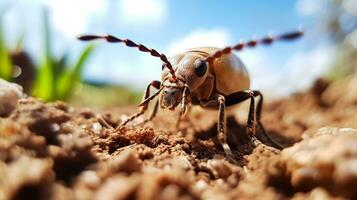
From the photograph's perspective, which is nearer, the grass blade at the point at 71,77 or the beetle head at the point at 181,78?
the beetle head at the point at 181,78

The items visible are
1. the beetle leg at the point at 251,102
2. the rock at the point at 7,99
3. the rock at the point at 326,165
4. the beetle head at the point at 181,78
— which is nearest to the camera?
the rock at the point at 326,165

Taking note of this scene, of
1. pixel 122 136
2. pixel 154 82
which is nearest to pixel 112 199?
pixel 122 136

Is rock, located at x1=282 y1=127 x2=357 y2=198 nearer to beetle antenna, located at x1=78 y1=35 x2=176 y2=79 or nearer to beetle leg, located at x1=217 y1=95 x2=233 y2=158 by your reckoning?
beetle leg, located at x1=217 y1=95 x2=233 y2=158

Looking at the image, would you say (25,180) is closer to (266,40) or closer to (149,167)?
(149,167)

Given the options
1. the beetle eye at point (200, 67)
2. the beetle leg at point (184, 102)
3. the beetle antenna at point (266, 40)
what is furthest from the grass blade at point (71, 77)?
the beetle antenna at point (266, 40)

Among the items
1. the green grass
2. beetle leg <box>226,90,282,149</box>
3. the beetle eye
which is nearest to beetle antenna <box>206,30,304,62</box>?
the beetle eye

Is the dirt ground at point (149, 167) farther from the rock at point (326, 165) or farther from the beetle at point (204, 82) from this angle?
the beetle at point (204, 82)
